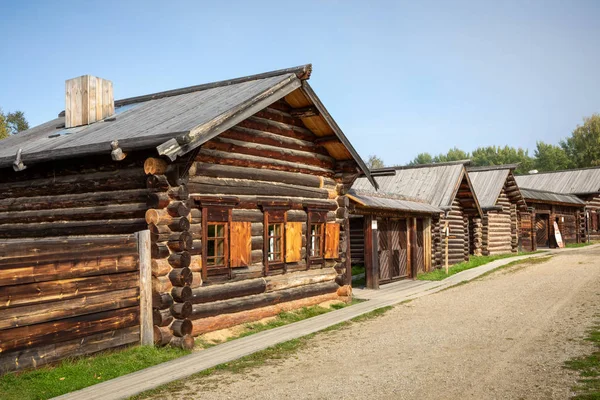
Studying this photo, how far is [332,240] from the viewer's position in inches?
612

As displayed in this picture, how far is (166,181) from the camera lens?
10164mm

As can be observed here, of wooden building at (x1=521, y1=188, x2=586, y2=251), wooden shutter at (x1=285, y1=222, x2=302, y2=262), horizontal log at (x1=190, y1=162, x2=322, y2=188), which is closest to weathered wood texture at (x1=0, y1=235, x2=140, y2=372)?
horizontal log at (x1=190, y1=162, x2=322, y2=188)

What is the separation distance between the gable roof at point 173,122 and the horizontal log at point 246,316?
356 cm

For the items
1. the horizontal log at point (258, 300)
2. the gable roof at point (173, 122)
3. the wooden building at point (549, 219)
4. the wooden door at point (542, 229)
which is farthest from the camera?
the wooden door at point (542, 229)

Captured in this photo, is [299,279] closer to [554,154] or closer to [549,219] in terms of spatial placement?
[549,219]

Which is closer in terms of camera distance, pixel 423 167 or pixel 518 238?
pixel 423 167

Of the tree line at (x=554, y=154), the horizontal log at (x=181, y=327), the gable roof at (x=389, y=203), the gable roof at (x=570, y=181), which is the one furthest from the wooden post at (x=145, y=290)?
the tree line at (x=554, y=154)

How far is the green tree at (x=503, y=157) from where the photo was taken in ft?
319

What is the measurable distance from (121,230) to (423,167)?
2075 cm

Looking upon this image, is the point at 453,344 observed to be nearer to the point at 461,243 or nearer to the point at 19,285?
the point at 19,285

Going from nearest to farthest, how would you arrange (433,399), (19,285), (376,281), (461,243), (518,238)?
(433,399) < (19,285) < (376,281) < (461,243) < (518,238)

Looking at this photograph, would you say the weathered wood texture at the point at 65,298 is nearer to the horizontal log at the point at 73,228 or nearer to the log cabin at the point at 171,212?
the log cabin at the point at 171,212

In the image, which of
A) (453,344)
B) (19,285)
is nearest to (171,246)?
(19,285)

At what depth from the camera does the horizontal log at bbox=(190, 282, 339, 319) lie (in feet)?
36.6
